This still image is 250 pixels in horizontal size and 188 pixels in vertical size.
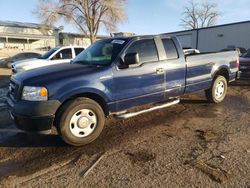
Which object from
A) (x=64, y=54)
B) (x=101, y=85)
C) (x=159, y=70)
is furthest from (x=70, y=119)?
(x=64, y=54)

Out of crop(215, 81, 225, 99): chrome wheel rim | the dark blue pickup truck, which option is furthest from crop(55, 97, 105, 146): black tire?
crop(215, 81, 225, 99): chrome wheel rim

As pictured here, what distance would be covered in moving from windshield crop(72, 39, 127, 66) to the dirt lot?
1.40 meters

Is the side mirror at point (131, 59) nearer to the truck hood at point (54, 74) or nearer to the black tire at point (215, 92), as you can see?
the truck hood at point (54, 74)

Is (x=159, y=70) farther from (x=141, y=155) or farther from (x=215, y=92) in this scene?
(x=215, y=92)

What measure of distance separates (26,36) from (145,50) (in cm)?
3992

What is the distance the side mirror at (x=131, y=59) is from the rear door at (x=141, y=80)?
128 millimetres

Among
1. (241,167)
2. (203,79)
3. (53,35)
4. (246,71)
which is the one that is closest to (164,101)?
(203,79)

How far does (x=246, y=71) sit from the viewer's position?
1055 centimetres

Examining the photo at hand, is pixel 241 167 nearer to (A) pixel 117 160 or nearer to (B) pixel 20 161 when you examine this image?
(A) pixel 117 160

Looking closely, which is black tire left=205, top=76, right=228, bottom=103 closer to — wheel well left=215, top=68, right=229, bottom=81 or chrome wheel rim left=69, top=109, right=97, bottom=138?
wheel well left=215, top=68, right=229, bottom=81

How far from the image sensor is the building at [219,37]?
29.1 m

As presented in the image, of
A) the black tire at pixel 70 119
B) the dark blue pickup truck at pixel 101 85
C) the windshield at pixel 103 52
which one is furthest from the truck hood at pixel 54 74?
the black tire at pixel 70 119

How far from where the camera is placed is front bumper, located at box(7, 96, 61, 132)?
13.0 ft

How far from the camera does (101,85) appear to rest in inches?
178
